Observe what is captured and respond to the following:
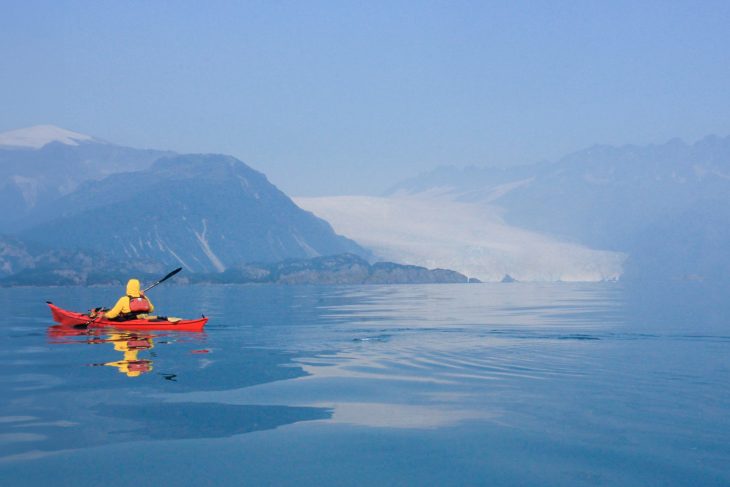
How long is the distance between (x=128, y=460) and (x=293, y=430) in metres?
2.90

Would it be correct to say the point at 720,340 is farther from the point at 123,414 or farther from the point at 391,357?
the point at 123,414

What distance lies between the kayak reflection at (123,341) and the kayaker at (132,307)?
75 centimetres

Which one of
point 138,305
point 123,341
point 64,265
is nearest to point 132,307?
point 138,305

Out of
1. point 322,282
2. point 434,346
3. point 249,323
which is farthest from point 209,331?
point 322,282

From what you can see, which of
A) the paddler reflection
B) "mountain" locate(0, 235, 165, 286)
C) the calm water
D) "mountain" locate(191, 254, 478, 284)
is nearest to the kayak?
the paddler reflection

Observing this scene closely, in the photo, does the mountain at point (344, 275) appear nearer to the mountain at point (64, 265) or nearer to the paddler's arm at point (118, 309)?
the mountain at point (64, 265)

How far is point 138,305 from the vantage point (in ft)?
98.6

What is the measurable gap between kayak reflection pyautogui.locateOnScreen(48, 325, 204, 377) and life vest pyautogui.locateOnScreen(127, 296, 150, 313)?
3.33 ft

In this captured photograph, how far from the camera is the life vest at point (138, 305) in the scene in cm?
3006

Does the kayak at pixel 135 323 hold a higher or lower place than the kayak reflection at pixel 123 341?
higher

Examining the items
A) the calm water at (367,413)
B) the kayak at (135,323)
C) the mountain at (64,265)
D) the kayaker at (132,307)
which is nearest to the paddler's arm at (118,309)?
the kayaker at (132,307)

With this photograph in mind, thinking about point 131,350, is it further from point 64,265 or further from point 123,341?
point 64,265

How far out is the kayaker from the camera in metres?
30.1

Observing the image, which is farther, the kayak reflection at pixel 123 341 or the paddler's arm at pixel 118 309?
the paddler's arm at pixel 118 309
